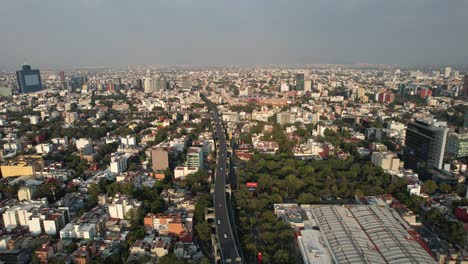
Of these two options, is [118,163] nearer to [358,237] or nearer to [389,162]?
[358,237]

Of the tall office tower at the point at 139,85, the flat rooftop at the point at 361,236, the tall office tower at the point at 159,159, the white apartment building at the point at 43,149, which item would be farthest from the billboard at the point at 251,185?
the tall office tower at the point at 139,85

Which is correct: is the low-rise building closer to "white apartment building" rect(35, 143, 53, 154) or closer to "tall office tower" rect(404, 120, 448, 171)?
"white apartment building" rect(35, 143, 53, 154)

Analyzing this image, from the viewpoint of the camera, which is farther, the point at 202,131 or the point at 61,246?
the point at 202,131

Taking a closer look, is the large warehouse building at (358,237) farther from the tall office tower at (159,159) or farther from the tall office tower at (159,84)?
the tall office tower at (159,84)

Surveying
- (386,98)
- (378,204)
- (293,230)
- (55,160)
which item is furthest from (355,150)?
(386,98)

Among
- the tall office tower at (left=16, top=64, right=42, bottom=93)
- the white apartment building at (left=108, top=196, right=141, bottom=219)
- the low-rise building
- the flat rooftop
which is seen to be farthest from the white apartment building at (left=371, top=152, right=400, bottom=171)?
the tall office tower at (left=16, top=64, right=42, bottom=93)

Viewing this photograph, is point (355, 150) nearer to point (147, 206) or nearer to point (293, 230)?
point (293, 230)
